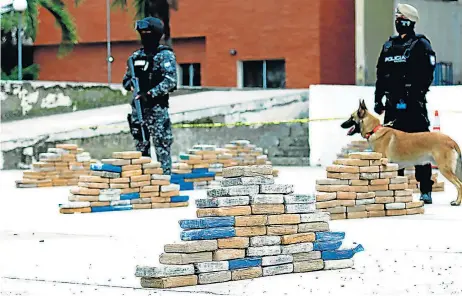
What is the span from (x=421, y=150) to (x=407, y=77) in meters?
0.85

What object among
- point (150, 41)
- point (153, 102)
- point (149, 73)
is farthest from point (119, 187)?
point (150, 41)

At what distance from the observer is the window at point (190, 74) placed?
3697 cm

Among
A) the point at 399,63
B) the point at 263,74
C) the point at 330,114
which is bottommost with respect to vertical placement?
the point at 330,114

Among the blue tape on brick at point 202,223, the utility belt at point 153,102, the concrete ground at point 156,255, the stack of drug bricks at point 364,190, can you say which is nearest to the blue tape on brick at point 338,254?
the concrete ground at point 156,255

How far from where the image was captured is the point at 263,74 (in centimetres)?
3519

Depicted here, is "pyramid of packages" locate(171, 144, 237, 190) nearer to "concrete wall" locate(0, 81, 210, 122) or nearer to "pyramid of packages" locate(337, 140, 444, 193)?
"pyramid of packages" locate(337, 140, 444, 193)

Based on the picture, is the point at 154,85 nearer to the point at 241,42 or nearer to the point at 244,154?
the point at 244,154

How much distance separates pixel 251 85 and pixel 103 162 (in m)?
22.3

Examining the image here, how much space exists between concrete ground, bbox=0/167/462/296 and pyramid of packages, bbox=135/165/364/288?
94 mm

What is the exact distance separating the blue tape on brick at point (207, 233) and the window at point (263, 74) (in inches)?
1057

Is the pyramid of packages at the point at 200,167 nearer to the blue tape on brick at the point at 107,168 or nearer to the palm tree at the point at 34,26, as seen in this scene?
the blue tape on brick at the point at 107,168

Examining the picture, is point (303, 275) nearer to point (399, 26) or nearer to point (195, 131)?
point (399, 26)

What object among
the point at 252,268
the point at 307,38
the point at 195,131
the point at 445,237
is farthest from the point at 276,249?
the point at 307,38

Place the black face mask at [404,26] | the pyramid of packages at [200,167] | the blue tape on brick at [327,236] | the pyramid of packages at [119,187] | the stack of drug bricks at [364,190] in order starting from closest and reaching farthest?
1. the blue tape on brick at [327,236]
2. the stack of drug bricks at [364,190]
3. the black face mask at [404,26]
4. the pyramid of packages at [119,187]
5. the pyramid of packages at [200,167]
